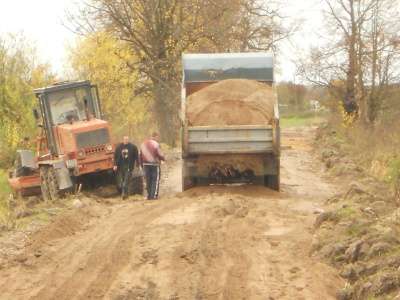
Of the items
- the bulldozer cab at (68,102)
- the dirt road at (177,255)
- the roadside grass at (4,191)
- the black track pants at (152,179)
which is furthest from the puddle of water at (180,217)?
the bulldozer cab at (68,102)

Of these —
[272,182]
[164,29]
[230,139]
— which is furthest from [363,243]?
[164,29]

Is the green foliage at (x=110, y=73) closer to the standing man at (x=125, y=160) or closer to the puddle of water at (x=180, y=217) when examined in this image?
the standing man at (x=125, y=160)

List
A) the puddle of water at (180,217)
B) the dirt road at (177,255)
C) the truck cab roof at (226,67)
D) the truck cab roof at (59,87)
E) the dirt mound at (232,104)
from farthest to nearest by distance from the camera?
1. the truck cab roof at (59,87)
2. the truck cab roof at (226,67)
3. the dirt mound at (232,104)
4. the puddle of water at (180,217)
5. the dirt road at (177,255)

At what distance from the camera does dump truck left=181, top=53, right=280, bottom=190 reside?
16547 mm

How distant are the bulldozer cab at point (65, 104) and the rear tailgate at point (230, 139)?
A: 3858 millimetres

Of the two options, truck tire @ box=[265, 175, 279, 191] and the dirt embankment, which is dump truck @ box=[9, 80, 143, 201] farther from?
the dirt embankment

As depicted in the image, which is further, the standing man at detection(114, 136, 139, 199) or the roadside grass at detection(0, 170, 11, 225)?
the standing man at detection(114, 136, 139, 199)

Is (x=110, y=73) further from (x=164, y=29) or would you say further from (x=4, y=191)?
(x=4, y=191)

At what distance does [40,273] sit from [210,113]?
25.8ft

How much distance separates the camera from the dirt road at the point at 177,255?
8.81m

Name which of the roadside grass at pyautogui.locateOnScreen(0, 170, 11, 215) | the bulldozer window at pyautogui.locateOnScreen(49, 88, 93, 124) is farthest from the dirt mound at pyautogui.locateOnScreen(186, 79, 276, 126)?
the roadside grass at pyautogui.locateOnScreen(0, 170, 11, 215)

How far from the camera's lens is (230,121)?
17031mm

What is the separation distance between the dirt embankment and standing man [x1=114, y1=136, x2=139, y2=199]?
6128 mm

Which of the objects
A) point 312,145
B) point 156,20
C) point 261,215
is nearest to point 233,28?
point 156,20
